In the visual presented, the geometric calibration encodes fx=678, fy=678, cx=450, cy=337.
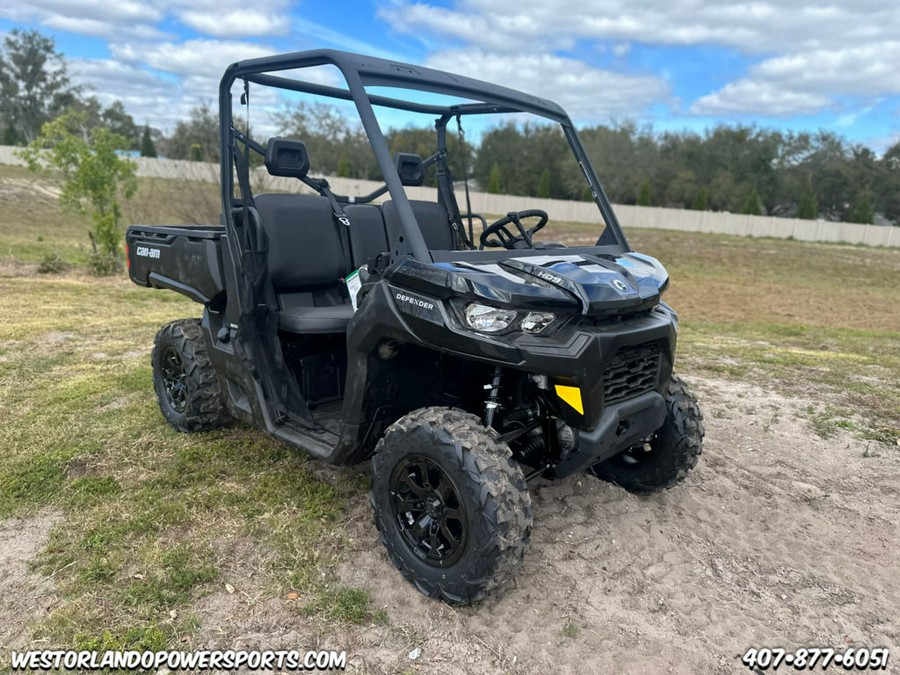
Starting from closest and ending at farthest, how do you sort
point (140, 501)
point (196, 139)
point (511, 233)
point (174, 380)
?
point (140, 501), point (511, 233), point (174, 380), point (196, 139)

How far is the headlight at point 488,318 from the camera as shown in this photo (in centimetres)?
250

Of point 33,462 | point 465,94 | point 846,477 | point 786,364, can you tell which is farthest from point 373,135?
point 786,364

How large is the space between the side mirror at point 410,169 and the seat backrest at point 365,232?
0.36 meters

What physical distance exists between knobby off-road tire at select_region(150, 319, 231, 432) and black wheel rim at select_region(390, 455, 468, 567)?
1.65 meters

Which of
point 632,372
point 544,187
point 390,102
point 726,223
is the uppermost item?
point 390,102

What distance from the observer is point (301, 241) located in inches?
149

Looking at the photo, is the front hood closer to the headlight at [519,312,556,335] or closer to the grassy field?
the headlight at [519,312,556,335]

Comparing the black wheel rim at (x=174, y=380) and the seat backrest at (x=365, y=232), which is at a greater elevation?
the seat backrest at (x=365, y=232)

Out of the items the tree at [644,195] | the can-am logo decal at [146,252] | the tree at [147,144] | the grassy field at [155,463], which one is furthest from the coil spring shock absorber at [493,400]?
Result: the tree at [644,195]

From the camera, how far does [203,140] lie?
1257 cm

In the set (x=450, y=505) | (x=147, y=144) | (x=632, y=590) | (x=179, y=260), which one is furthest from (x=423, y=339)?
(x=147, y=144)

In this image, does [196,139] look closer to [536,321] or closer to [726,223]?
[536,321]

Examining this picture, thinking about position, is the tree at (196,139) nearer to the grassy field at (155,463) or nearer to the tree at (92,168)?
the tree at (92,168)

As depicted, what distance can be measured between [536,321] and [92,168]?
11100 millimetres
